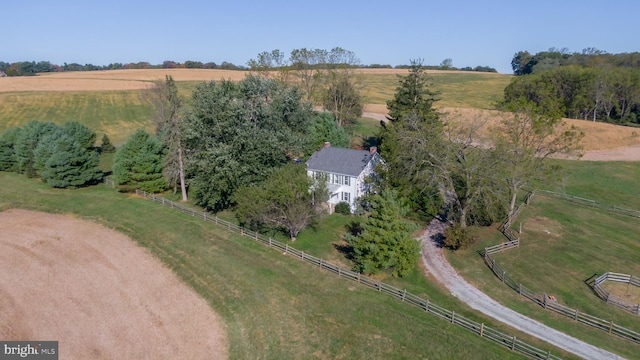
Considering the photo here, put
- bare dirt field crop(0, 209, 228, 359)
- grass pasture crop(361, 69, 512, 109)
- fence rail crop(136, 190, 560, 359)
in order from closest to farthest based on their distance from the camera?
fence rail crop(136, 190, 560, 359)
bare dirt field crop(0, 209, 228, 359)
grass pasture crop(361, 69, 512, 109)

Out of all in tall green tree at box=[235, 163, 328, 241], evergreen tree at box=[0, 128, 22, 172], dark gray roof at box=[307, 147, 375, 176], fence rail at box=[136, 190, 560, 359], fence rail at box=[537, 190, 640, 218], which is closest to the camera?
fence rail at box=[136, 190, 560, 359]

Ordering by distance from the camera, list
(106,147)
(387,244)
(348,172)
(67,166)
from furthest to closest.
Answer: (106,147) < (67,166) < (348,172) < (387,244)

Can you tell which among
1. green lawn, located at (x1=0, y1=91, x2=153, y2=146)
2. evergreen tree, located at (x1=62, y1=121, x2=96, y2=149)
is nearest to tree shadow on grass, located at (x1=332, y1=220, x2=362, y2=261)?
evergreen tree, located at (x1=62, y1=121, x2=96, y2=149)

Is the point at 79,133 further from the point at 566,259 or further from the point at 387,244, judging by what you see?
the point at 566,259

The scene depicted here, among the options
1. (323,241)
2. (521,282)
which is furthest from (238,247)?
(521,282)

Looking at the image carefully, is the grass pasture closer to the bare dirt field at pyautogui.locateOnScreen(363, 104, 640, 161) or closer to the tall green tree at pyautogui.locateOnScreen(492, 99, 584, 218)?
the bare dirt field at pyautogui.locateOnScreen(363, 104, 640, 161)

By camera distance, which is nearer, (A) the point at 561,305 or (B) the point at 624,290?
(A) the point at 561,305

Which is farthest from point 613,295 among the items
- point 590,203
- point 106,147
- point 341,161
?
point 106,147
